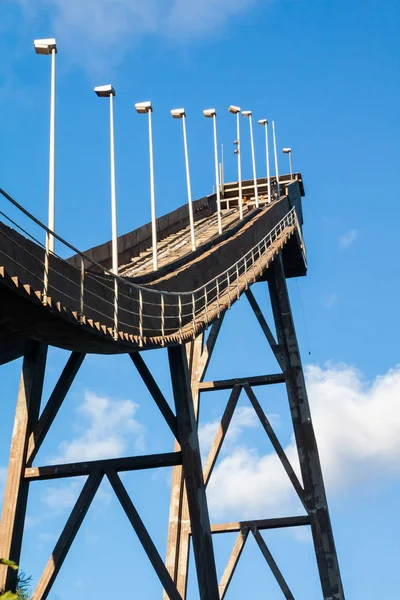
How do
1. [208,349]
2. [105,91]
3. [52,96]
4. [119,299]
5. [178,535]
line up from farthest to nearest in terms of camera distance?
1. [208,349]
2. [178,535]
3. [105,91]
4. [52,96]
5. [119,299]

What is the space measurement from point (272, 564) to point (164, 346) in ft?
35.7

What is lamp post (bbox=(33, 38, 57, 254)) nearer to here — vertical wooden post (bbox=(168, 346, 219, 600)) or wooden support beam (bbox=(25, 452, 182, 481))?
vertical wooden post (bbox=(168, 346, 219, 600))

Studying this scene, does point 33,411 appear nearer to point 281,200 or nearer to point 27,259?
point 27,259

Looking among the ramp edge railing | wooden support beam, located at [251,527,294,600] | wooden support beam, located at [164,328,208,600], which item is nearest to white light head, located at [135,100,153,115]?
the ramp edge railing

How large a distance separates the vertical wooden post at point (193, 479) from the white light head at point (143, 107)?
23.1 ft

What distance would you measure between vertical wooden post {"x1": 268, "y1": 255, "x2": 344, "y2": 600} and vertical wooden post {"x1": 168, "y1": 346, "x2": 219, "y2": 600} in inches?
351

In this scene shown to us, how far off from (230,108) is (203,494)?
56.4 feet

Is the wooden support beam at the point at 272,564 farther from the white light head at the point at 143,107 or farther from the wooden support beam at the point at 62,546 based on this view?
the white light head at the point at 143,107

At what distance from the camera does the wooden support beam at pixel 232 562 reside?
24.4m

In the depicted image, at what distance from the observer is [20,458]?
16375 millimetres

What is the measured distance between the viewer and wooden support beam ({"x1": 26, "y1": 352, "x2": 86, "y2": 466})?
16.6 m

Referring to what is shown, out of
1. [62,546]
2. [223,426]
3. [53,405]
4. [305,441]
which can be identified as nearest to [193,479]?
[62,546]

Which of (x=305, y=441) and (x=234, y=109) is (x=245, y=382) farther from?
(x=234, y=109)

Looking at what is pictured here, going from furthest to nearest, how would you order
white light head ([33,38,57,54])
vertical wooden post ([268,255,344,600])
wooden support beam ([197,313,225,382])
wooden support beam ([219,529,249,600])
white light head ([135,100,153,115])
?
wooden support beam ([197,313,225,382]), wooden support beam ([219,529,249,600]), vertical wooden post ([268,255,344,600]), white light head ([135,100,153,115]), white light head ([33,38,57,54])
